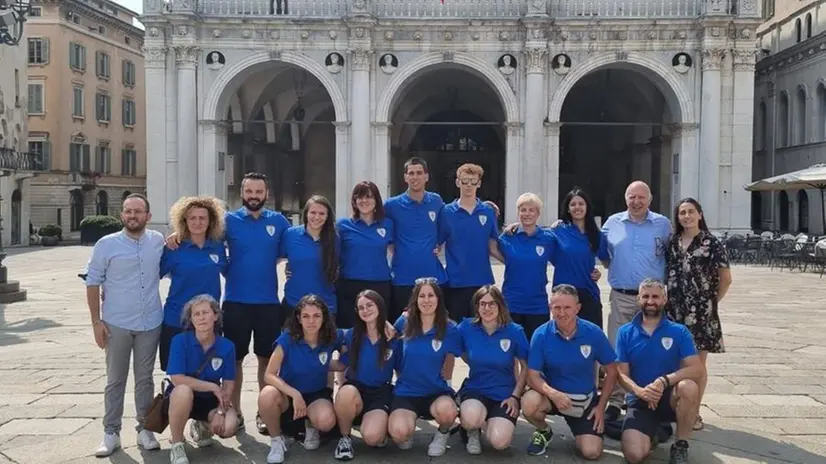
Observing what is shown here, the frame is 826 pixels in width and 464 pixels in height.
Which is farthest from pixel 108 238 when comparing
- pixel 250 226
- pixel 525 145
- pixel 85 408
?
pixel 525 145

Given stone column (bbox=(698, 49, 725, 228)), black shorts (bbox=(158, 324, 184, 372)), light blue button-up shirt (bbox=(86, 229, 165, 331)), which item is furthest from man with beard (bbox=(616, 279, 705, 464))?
stone column (bbox=(698, 49, 725, 228))

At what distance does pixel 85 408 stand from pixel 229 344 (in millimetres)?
2118

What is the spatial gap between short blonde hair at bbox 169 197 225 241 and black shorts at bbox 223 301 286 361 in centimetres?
64

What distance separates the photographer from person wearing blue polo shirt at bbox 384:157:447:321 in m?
6.89

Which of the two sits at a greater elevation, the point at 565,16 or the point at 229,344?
the point at 565,16

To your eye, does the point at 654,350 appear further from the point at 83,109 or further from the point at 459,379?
the point at 83,109

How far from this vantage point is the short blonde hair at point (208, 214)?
6117 mm

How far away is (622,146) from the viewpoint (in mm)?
34094

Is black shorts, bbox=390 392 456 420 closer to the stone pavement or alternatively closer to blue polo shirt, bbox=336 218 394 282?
the stone pavement

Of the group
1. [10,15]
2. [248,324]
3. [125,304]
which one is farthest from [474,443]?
[10,15]

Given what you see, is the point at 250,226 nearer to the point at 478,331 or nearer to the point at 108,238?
the point at 108,238

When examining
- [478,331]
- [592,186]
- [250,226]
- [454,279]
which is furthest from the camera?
[592,186]

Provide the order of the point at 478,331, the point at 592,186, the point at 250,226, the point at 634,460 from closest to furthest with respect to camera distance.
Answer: the point at 634,460 < the point at 478,331 < the point at 250,226 < the point at 592,186

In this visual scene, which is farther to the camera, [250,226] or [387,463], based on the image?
[250,226]
